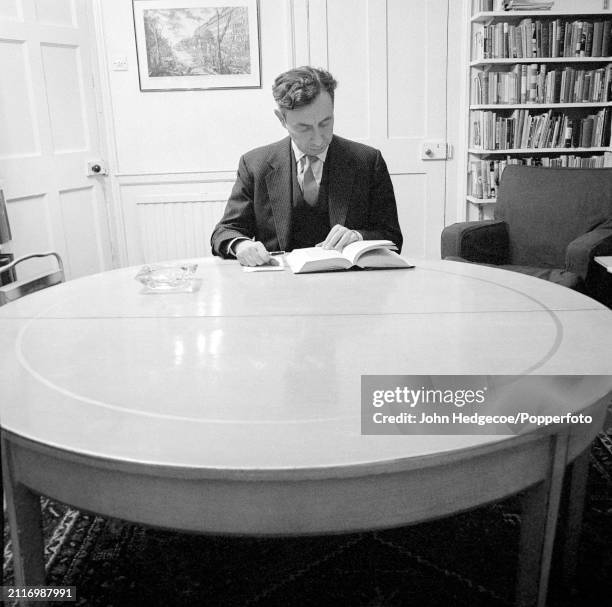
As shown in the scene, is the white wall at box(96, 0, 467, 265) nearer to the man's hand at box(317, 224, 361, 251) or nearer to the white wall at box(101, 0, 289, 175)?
the white wall at box(101, 0, 289, 175)

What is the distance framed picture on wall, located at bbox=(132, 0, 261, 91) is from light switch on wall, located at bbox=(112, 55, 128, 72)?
0.29ft

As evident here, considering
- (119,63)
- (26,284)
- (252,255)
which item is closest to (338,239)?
(252,255)

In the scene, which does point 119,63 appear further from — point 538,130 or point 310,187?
point 538,130

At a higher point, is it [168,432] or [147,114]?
[147,114]

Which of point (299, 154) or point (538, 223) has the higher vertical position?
point (299, 154)

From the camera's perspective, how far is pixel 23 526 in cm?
91

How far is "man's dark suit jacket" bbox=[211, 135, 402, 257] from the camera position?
7.44 ft

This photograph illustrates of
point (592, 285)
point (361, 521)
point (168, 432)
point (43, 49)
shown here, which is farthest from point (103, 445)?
point (43, 49)

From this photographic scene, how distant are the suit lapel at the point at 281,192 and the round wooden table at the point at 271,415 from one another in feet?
2.81

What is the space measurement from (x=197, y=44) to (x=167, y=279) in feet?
8.63

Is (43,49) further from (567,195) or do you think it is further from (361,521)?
(361,521)

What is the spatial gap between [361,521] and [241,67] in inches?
139

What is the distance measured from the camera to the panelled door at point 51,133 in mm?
3250

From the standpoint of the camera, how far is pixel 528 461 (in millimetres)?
829
